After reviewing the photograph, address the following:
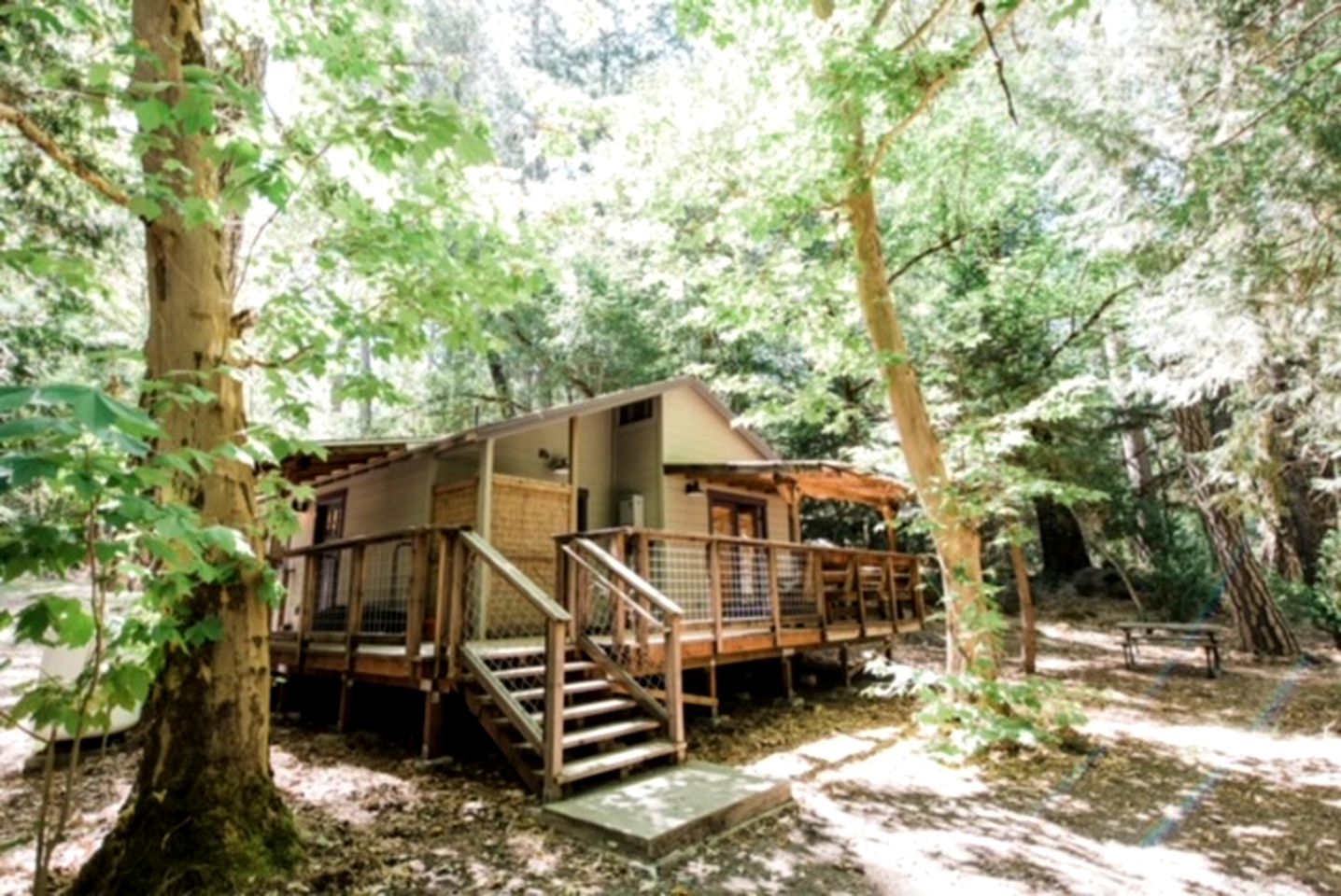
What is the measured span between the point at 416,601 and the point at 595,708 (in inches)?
81.7

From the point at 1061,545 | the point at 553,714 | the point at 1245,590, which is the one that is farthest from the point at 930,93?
the point at 1061,545

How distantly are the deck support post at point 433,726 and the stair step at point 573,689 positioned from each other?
84cm

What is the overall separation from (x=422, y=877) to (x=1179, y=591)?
1917cm

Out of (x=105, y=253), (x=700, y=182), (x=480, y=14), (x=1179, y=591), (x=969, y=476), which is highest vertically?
(x=480, y=14)

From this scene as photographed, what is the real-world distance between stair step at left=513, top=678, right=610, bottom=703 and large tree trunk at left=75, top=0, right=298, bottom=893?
2.18 m

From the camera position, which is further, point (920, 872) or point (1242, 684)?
point (1242, 684)

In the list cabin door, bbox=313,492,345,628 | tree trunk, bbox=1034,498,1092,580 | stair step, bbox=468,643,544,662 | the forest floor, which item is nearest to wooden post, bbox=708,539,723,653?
the forest floor

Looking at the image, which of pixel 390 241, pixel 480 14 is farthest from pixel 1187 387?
pixel 480 14

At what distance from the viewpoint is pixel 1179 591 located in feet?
55.6

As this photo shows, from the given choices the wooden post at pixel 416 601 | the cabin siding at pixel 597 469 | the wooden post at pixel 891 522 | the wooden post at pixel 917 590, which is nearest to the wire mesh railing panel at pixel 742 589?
the cabin siding at pixel 597 469

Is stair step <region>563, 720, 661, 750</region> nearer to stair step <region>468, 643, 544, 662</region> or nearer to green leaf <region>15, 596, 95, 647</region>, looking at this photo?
stair step <region>468, 643, 544, 662</region>

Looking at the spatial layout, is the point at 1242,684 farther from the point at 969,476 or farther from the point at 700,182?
the point at 700,182

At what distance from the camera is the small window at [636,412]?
12.2 metres

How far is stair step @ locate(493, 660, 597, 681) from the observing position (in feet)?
20.8
